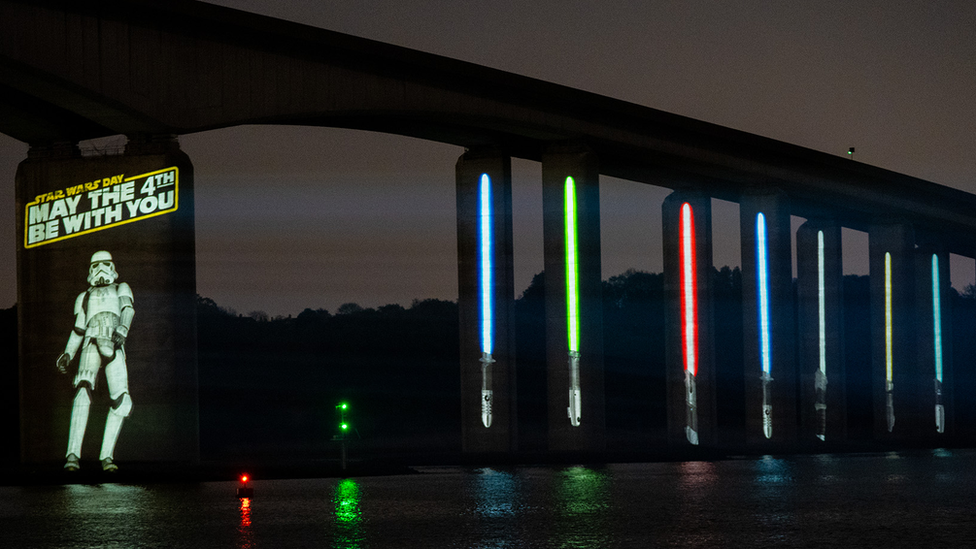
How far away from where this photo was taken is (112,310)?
108ft

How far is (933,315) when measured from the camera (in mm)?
70375

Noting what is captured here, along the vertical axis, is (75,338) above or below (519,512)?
above

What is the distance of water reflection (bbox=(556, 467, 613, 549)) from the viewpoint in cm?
1469

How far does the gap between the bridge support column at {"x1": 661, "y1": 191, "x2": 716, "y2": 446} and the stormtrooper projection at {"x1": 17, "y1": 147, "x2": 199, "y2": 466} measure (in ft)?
76.4

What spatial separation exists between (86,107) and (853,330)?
71606 mm

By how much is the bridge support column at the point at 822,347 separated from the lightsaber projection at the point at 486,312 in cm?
2075

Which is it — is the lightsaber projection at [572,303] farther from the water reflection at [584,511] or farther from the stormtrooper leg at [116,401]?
the stormtrooper leg at [116,401]

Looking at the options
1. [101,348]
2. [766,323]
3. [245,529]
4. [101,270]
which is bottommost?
[245,529]

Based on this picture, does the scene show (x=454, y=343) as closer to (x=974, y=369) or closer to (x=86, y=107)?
(x=974, y=369)

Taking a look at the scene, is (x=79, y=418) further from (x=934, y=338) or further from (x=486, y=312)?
(x=934, y=338)

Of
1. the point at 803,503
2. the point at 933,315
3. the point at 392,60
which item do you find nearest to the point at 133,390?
the point at 392,60

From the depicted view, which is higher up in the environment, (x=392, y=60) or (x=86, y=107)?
(x=392, y=60)

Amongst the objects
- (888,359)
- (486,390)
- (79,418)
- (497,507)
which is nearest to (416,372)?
(888,359)

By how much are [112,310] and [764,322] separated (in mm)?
28800
